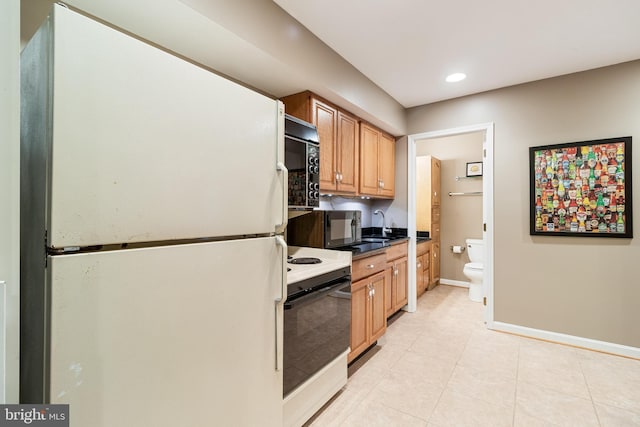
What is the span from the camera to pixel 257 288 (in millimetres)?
1175

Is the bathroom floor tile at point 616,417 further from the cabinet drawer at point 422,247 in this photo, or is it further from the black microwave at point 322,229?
the cabinet drawer at point 422,247

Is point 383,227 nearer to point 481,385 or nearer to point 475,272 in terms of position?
point 475,272

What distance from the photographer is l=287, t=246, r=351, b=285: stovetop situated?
5.13ft

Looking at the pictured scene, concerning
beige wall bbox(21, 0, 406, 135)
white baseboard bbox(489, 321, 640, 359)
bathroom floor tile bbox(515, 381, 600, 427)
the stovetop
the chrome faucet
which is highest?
beige wall bbox(21, 0, 406, 135)

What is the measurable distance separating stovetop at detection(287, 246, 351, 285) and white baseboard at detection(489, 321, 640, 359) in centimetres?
208

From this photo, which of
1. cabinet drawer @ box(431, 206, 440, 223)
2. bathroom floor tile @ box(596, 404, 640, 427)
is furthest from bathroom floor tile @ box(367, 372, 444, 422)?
cabinet drawer @ box(431, 206, 440, 223)

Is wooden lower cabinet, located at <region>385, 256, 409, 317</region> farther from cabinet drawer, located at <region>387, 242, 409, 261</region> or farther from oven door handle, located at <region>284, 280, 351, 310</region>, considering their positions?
oven door handle, located at <region>284, 280, 351, 310</region>

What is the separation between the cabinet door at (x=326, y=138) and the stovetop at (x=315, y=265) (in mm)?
532

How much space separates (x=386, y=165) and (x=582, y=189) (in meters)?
1.81

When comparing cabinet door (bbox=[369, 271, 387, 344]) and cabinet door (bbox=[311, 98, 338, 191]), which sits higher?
cabinet door (bbox=[311, 98, 338, 191])

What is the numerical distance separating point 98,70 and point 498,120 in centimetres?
335

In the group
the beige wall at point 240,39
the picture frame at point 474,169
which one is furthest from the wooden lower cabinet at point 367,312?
the picture frame at point 474,169

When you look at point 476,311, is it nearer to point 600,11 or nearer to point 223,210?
point 600,11

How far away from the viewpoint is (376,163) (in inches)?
124
